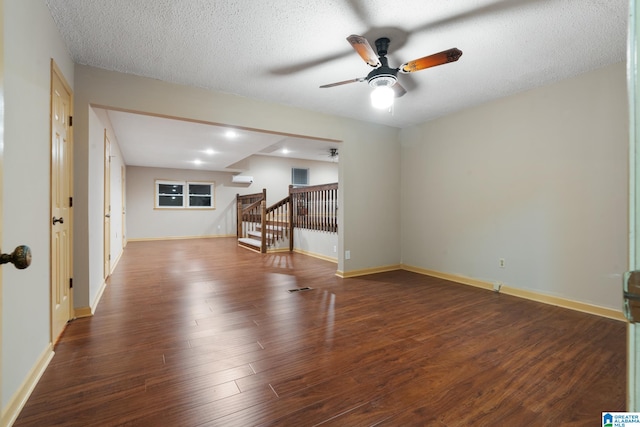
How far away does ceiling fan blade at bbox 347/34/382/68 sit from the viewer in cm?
189

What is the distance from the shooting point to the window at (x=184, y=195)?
30.2ft

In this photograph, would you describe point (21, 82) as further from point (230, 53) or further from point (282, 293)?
point (282, 293)

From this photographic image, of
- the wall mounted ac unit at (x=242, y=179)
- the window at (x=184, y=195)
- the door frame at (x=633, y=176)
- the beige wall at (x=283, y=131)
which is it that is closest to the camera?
the door frame at (x=633, y=176)

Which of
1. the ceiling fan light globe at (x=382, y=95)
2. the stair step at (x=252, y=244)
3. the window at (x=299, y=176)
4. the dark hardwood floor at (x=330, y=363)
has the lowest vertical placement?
the dark hardwood floor at (x=330, y=363)

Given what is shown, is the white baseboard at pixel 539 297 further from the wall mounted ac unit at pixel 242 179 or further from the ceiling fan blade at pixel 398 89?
the wall mounted ac unit at pixel 242 179

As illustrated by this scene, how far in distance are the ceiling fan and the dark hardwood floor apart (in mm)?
2066

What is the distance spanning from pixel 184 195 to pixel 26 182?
8.33 metres

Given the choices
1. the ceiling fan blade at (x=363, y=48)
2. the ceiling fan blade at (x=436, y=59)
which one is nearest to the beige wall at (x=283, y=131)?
the ceiling fan blade at (x=363, y=48)

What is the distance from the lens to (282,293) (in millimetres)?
3510

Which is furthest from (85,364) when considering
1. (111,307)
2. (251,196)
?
(251,196)

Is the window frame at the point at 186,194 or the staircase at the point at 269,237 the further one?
the window frame at the point at 186,194

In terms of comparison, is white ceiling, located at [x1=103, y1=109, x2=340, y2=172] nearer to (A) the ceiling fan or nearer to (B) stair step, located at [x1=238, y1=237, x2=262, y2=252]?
(A) the ceiling fan

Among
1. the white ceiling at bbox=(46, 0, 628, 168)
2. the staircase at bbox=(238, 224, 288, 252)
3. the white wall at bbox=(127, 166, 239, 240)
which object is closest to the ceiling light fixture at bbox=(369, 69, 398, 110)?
the white ceiling at bbox=(46, 0, 628, 168)

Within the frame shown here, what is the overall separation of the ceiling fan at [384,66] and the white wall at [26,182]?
1.89 metres
